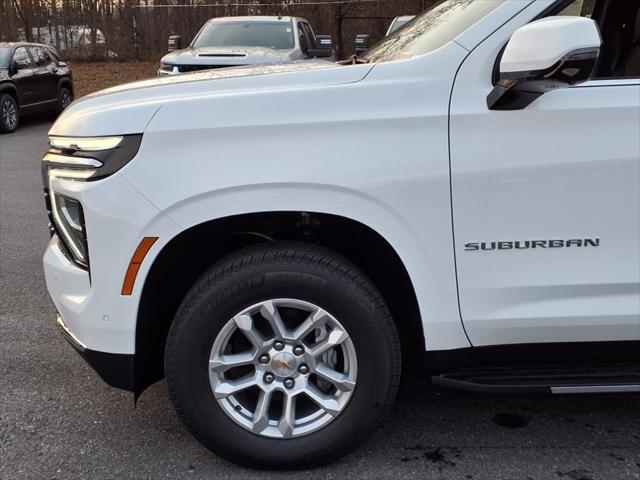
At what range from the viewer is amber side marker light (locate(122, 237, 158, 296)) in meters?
2.53

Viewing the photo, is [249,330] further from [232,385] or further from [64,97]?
[64,97]

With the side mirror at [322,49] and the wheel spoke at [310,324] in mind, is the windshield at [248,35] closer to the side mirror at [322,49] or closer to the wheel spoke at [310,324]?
the side mirror at [322,49]

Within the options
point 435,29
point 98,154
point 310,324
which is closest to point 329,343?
point 310,324

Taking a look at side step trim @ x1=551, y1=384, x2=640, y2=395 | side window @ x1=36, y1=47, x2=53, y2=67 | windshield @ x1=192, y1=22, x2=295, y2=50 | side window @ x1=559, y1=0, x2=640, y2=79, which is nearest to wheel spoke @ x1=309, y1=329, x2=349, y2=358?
side step trim @ x1=551, y1=384, x2=640, y2=395

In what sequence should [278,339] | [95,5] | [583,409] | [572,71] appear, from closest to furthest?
[572,71] < [278,339] < [583,409] < [95,5]

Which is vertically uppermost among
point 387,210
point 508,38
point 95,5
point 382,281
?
point 95,5

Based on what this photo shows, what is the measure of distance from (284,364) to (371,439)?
63 cm

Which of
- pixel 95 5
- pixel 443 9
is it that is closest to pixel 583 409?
pixel 443 9

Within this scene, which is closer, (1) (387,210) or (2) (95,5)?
(1) (387,210)

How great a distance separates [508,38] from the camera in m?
2.50

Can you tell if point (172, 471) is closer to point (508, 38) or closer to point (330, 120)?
point (330, 120)

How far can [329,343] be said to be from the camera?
263cm

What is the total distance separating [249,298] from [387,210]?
0.62 m

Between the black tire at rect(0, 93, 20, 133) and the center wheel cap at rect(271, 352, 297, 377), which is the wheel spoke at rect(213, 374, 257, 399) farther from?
the black tire at rect(0, 93, 20, 133)
